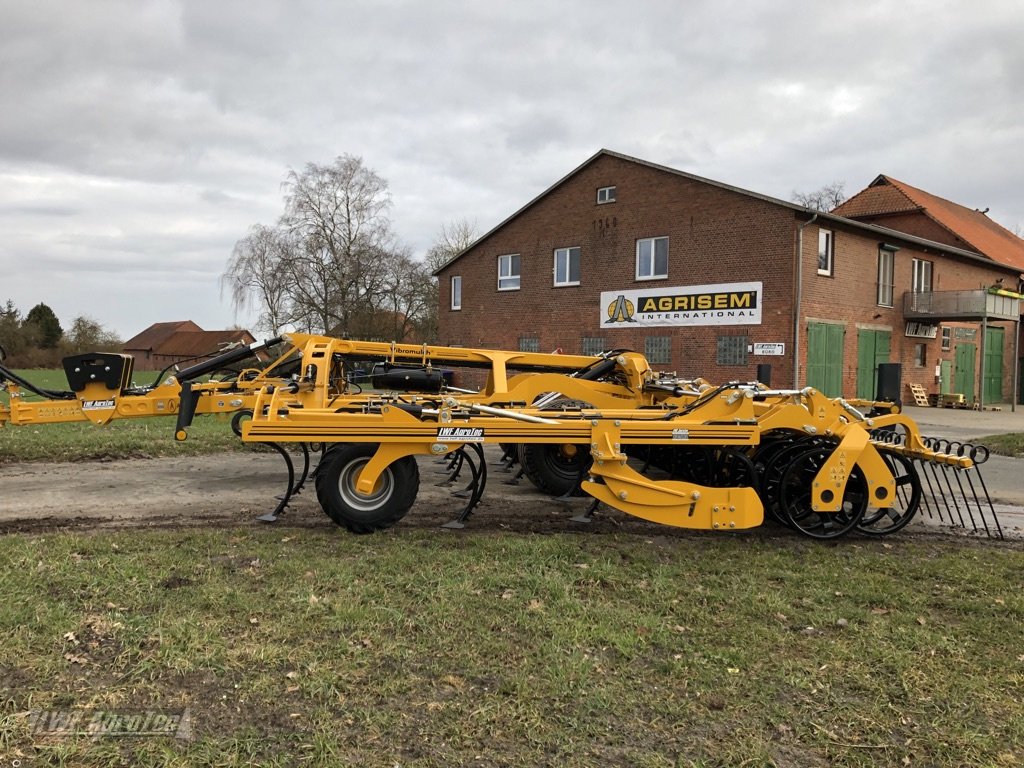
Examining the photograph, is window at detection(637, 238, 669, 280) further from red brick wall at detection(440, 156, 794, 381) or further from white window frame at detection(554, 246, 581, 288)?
white window frame at detection(554, 246, 581, 288)

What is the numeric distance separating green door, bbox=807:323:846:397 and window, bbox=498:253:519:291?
10.5 meters

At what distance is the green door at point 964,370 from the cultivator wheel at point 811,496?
24966 millimetres

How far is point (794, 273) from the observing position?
2011 cm

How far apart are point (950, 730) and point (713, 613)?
1394 millimetres

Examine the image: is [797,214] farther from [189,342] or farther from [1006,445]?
[189,342]

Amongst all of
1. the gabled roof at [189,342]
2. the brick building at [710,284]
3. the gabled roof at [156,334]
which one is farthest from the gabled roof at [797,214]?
the gabled roof at [156,334]

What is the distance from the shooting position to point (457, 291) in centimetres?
2912

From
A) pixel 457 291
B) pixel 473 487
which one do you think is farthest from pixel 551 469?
pixel 457 291

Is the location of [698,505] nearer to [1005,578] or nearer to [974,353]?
[1005,578]

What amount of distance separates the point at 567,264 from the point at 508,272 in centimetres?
267

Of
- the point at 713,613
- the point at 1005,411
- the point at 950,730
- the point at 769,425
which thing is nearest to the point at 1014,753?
the point at 950,730

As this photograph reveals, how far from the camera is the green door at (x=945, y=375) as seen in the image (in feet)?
86.4

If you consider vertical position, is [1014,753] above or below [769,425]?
below

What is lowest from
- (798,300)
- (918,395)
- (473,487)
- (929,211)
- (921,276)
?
(473,487)
